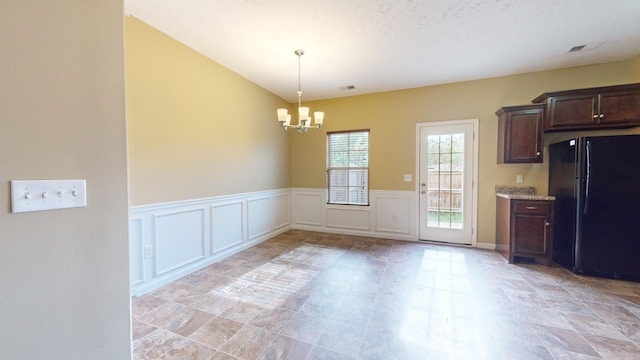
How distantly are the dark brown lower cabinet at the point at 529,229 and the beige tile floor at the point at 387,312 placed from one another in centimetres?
19

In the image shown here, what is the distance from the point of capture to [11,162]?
828 millimetres

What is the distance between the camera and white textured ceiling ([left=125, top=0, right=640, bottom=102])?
7.68 ft

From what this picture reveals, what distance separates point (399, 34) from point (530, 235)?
10.4 ft

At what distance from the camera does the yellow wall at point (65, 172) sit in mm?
829

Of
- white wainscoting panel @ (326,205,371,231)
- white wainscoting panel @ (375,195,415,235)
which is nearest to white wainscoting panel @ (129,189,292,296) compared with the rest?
white wainscoting panel @ (326,205,371,231)

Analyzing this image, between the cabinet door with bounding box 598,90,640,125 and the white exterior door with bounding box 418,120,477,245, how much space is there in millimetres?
1427

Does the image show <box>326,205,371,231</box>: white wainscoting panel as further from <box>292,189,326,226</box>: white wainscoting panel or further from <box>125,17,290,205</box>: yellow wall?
<box>125,17,290,205</box>: yellow wall

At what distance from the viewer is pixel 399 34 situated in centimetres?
278

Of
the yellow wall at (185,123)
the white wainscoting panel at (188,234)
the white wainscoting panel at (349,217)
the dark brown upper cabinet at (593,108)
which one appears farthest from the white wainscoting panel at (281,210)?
the dark brown upper cabinet at (593,108)

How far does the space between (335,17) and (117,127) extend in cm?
224

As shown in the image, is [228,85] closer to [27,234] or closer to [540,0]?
[27,234]

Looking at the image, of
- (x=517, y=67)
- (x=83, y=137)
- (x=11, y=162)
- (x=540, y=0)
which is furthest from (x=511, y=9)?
(x=11, y=162)

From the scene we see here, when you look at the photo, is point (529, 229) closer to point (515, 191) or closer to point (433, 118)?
point (515, 191)

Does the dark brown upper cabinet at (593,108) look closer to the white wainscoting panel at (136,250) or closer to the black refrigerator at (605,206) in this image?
the black refrigerator at (605,206)
